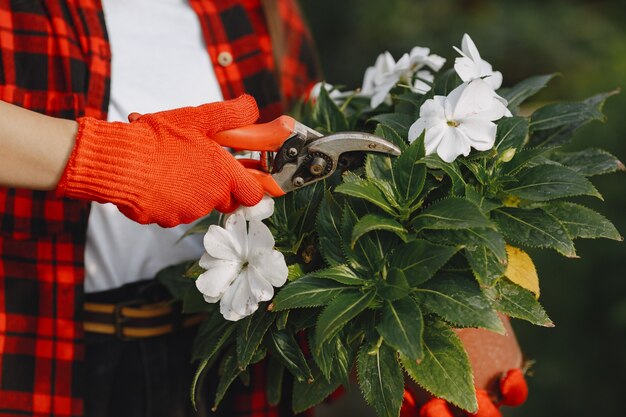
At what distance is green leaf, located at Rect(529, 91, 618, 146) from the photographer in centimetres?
125

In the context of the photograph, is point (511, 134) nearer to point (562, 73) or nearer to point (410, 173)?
point (410, 173)

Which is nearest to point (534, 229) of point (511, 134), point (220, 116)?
point (511, 134)

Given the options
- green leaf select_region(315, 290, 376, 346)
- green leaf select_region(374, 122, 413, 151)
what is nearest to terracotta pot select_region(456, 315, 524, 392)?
green leaf select_region(315, 290, 376, 346)

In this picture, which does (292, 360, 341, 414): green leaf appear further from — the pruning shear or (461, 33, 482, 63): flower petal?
(461, 33, 482, 63): flower petal

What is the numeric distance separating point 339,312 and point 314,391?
226 millimetres

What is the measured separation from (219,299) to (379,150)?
1.14 feet

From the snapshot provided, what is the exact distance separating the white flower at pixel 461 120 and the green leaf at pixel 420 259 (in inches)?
5.8

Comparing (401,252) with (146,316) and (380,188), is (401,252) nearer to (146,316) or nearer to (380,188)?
(380,188)

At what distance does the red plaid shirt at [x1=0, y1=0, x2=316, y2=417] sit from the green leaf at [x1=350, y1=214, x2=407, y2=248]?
0.57 m

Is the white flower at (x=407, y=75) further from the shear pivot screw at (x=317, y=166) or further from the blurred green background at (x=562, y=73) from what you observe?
the blurred green background at (x=562, y=73)

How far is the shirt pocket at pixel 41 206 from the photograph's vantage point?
4.23ft

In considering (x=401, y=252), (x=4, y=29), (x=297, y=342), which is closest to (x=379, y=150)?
(x=401, y=252)

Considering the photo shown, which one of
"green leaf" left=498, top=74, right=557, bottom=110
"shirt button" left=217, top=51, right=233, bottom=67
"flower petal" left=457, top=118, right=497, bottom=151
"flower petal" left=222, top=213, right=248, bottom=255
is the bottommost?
"flower petal" left=222, top=213, right=248, bottom=255

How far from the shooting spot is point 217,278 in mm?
1076
